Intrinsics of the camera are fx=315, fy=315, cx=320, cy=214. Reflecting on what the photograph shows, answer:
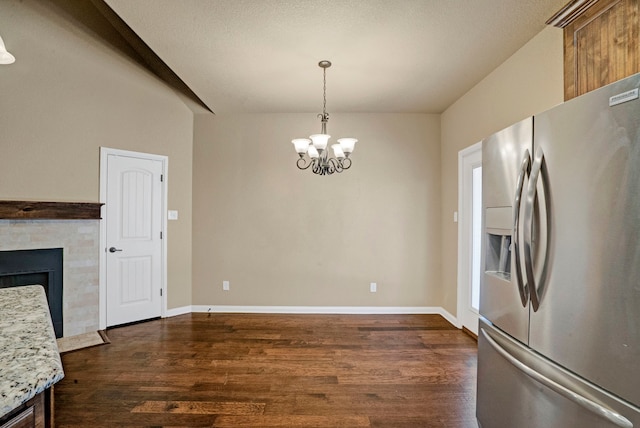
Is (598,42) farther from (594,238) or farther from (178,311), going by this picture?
(178,311)

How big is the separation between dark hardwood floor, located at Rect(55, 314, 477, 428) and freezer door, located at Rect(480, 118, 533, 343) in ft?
3.23

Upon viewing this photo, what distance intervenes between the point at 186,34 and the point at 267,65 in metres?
0.74

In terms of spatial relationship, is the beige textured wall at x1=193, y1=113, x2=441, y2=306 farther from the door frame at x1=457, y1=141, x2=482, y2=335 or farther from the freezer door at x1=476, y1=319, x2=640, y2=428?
the freezer door at x1=476, y1=319, x2=640, y2=428

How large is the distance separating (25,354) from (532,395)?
180 centimetres

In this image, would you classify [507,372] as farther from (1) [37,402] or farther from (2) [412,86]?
(2) [412,86]

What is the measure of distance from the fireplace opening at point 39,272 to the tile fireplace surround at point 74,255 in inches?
1.9

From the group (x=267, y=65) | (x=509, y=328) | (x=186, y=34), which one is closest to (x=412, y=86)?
(x=267, y=65)

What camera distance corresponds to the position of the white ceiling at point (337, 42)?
6.97 feet

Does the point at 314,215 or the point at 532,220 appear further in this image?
the point at 314,215

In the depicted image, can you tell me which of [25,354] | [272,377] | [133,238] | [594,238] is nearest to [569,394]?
[594,238]

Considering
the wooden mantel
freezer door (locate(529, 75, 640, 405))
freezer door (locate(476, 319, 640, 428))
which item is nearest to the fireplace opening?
the wooden mantel

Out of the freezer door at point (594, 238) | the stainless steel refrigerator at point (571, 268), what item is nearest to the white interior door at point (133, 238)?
the stainless steel refrigerator at point (571, 268)

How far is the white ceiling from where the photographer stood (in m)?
2.12

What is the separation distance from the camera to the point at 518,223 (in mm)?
1425
